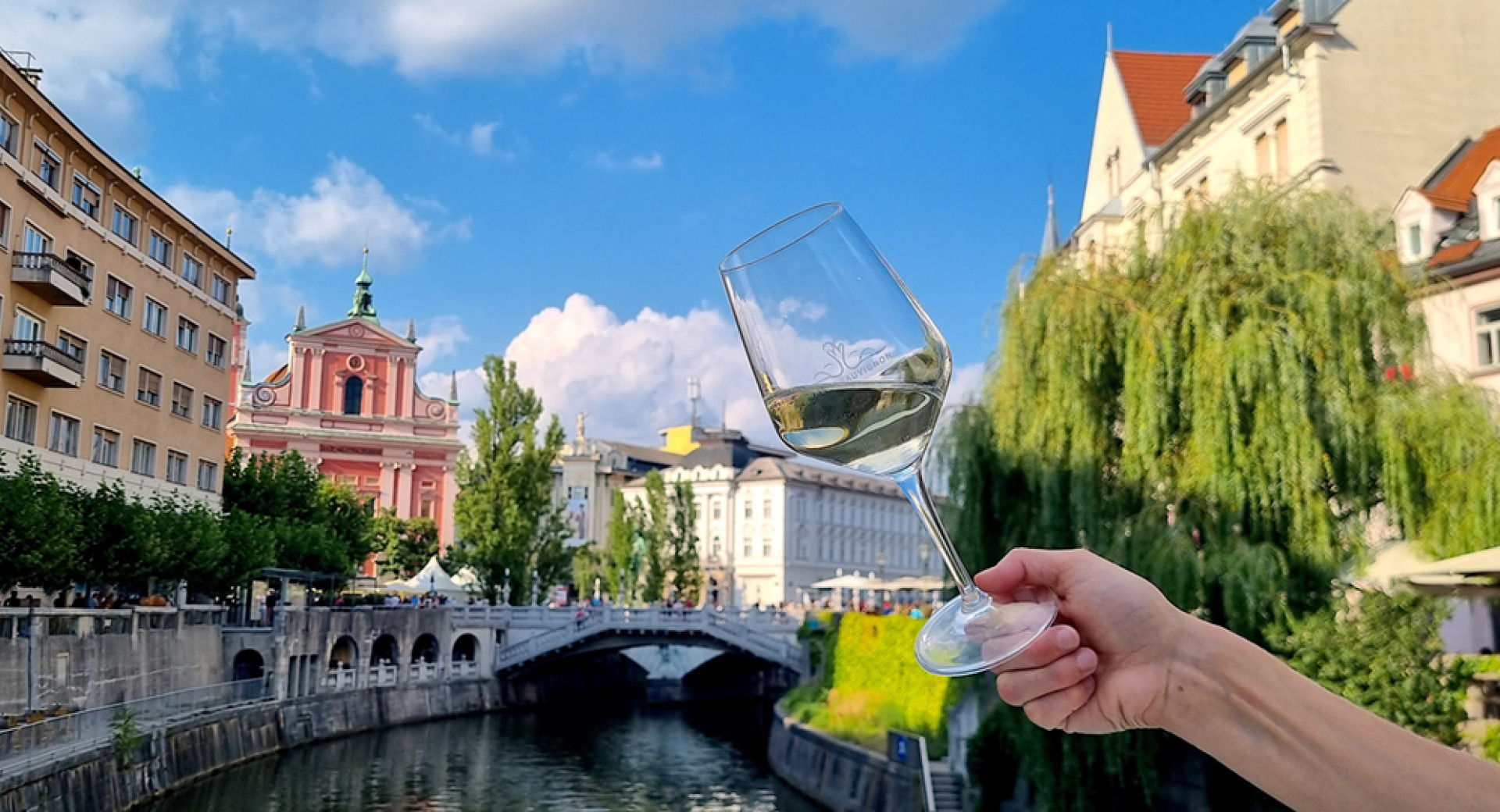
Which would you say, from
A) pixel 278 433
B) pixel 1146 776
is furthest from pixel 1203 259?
pixel 278 433

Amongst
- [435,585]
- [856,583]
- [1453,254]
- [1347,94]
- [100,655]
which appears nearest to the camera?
[1453,254]

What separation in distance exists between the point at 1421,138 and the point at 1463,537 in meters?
12.7

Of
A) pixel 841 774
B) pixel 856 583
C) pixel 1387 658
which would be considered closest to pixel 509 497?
pixel 856 583

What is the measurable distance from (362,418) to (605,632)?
2419cm

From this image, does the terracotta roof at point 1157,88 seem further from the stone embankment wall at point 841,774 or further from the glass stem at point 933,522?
the glass stem at point 933,522

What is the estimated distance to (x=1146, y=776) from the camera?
12.9 metres

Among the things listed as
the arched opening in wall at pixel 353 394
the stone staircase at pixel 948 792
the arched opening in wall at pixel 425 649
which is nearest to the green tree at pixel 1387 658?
the stone staircase at pixel 948 792

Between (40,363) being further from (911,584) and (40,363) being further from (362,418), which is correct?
(362,418)

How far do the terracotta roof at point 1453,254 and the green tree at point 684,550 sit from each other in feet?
143

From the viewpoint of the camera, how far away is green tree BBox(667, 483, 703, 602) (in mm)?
60844

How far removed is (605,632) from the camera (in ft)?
139

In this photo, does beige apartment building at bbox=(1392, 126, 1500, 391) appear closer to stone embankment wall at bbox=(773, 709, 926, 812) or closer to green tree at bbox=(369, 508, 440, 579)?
stone embankment wall at bbox=(773, 709, 926, 812)

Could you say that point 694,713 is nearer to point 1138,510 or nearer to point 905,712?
point 905,712

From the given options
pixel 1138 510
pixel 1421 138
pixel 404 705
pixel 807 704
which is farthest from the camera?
pixel 404 705
